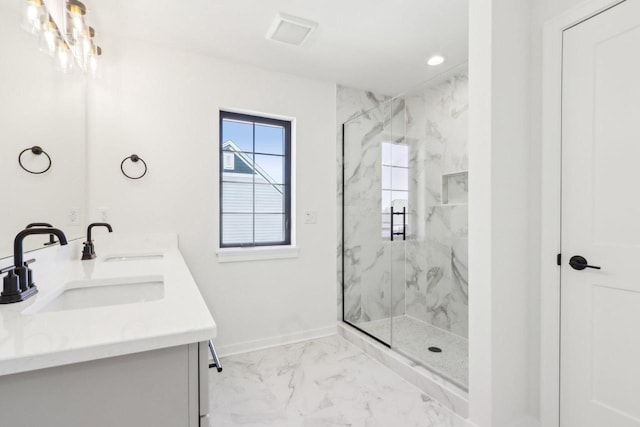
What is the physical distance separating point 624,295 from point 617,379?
36 centimetres

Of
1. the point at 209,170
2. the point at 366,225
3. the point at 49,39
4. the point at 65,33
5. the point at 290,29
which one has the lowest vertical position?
the point at 366,225

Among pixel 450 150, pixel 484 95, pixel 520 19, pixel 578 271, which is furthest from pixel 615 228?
pixel 450 150

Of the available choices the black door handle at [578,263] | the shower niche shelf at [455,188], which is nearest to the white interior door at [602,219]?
the black door handle at [578,263]

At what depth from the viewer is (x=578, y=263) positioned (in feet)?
4.71

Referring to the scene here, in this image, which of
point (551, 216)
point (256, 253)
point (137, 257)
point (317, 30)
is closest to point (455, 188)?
point (551, 216)

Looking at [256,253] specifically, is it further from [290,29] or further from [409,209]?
[290,29]

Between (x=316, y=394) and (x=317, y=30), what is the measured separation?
236cm

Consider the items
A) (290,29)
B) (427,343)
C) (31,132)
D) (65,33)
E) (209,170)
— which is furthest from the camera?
(427,343)

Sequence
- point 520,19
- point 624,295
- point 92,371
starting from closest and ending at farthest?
point 92,371 → point 624,295 → point 520,19

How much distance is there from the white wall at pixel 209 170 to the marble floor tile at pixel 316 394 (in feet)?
1.20

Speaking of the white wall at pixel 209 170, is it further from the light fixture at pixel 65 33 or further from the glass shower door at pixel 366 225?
the light fixture at pixel 65 33

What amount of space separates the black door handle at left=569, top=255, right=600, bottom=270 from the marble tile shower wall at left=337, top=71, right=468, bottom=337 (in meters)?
1.29

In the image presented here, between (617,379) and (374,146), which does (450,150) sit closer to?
(374,146)

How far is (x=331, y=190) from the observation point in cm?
294
